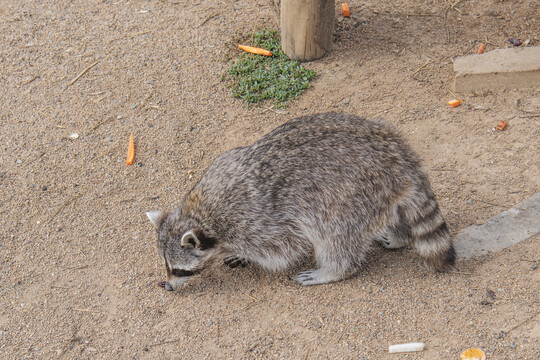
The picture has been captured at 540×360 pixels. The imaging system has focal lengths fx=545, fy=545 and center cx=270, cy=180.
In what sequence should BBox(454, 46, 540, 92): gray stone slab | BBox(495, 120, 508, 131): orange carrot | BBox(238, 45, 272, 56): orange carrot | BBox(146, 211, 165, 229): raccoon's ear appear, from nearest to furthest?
BBox(146, 211, 165, 229): raccoon's ear → BBox(495, 120, 508, 131): orange carrot → BBox(454, 46, 540, 92): gray stone slab → BBox(238, 45, 272, 56): orange carrot

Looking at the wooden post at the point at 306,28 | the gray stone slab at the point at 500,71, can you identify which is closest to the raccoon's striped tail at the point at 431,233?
the gray stone slab at the point at 500,71

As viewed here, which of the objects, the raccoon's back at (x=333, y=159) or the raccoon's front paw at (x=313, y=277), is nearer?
the raccoon's back at (x=333, y=159)

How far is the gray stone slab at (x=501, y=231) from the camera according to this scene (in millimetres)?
4270

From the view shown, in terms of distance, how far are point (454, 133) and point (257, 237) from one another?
7.75 ft

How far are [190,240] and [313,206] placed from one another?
0.96m

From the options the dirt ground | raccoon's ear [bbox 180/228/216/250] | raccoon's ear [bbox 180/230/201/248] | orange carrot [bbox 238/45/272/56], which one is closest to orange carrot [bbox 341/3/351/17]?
the dirt ground

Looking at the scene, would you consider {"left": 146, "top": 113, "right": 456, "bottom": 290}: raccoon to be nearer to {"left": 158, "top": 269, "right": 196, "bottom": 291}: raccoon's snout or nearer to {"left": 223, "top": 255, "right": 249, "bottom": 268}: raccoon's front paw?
{"left": 158, "top": 269, "right": 196, "bottom": 291}: raccoon's snout

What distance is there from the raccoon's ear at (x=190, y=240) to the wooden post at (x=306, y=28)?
2.95m

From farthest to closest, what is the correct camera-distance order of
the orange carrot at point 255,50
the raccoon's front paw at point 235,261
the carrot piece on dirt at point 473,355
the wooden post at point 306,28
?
1. the orange carrot at point 255,50
2. the wooden post at point 306,28
3. the raccoon's front paw at point 235,261
4. the carrot piece on dirt at point 473,355

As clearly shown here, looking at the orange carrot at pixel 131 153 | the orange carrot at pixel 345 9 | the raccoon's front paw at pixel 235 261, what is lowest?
the raccoon's front paw at pixel 235 261

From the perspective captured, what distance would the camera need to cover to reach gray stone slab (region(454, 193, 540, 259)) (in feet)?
14.0

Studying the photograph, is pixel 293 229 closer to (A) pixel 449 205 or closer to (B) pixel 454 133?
(A) pixel 449 205

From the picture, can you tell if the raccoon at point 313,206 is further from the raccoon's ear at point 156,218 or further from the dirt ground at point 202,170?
the dirt ground at point 202,170

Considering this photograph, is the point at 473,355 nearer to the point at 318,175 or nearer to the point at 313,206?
the point at 313,206
